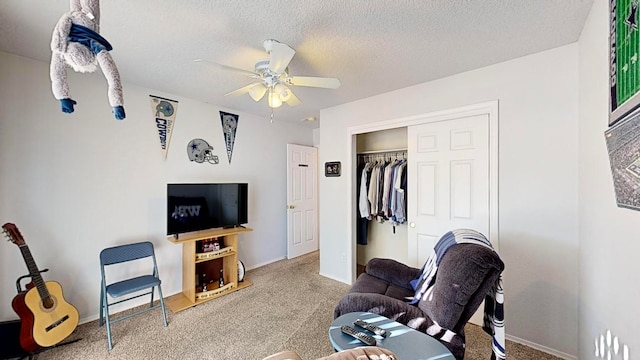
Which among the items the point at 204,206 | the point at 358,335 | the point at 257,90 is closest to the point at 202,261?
the point at 204,206

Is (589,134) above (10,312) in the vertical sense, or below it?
above

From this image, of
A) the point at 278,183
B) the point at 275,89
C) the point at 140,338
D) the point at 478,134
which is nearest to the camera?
the point at 275,89

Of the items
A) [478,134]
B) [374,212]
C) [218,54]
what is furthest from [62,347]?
[478,134]

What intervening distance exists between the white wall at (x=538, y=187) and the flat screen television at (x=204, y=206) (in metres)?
2.72

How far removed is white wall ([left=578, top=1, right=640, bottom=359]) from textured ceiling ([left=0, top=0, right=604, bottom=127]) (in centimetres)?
34

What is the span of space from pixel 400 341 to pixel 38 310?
2527 mm

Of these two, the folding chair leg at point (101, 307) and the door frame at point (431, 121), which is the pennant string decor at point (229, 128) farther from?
the folding chair leg at point (101, 307)

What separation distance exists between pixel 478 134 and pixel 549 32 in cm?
82

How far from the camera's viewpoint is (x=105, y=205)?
2.37m

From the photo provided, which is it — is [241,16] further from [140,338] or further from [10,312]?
[10,312]

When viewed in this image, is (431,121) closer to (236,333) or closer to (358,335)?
(358,335)

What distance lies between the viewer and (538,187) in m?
1.89

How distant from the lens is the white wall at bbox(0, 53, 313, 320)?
1949 mm

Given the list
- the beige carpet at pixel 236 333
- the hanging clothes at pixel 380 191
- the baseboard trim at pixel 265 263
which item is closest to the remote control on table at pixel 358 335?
the beige carpet at pixel 236 333
